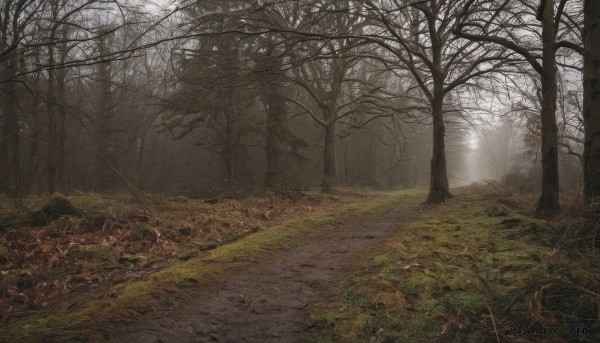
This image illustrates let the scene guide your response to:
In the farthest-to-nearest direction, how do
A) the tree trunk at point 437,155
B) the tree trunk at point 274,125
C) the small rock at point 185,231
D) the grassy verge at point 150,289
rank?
the tree trunk at point 274,125 < the tree trunk at point 437,155 < the small rock at point 185,231 < the grassy verge at point 150,289

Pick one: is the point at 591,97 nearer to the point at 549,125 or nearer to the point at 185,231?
the point at 549,125

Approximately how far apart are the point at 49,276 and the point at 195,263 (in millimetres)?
1767

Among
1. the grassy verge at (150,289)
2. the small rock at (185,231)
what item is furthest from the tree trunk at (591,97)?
the small rock at (185,231)

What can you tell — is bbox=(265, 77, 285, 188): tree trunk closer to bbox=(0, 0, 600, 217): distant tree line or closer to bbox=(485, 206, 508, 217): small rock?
bbox=(0, 0, 600, 217): distant tree line

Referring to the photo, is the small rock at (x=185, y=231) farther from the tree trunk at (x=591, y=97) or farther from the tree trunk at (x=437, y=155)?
the tree trunk at (x=437, y=155)

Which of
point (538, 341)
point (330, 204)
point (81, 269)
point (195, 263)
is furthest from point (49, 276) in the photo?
point (330, 204)

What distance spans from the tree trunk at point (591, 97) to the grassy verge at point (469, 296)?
3.46ft

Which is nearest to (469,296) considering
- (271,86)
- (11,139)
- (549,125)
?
(549,125)

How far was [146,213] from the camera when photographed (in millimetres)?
7598

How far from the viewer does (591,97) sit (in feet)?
15.0

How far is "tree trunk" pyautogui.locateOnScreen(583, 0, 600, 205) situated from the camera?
4383 millimetres

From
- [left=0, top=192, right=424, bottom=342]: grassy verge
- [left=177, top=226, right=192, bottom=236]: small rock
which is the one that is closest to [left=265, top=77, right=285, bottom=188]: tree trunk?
[left=177, top=226, right=192, bottom=236]: small rock

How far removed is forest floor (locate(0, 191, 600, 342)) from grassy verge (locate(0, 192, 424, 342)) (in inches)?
0.7

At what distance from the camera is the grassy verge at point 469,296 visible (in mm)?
2619
